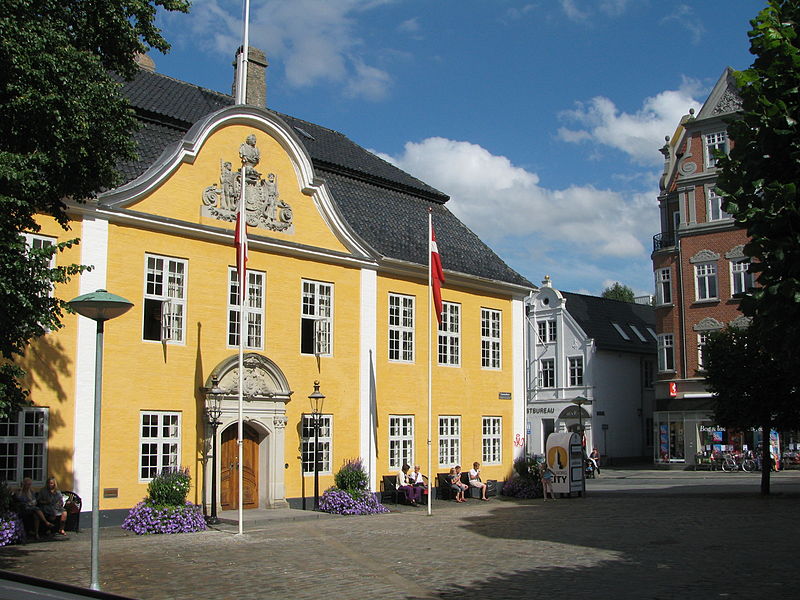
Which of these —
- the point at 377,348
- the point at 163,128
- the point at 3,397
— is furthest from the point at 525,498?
the point at 3,397

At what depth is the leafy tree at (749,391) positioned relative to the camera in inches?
1066

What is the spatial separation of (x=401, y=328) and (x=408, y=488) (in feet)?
15.4

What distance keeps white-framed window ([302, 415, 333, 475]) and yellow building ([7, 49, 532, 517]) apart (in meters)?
0.05

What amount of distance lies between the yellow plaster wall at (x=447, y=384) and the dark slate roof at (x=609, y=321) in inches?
912

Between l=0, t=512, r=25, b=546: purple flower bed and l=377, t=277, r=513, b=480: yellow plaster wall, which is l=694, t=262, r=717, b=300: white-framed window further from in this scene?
l=0, t=512, r=25, b=546: purple flower bed

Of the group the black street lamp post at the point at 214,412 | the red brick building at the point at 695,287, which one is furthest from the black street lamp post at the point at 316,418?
the red brick building at the point at 695,287

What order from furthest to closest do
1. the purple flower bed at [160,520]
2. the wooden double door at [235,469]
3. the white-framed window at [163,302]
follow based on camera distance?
the wooden double door at [235,469] < the white-framed window at [163,302] < the purple flower bed at [160,520]

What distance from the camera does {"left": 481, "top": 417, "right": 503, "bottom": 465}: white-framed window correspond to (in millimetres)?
27906

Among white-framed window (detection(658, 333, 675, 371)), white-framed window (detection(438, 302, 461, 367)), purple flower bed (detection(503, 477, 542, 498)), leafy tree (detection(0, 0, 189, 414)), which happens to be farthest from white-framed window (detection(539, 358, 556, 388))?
leafy tree (detection(0, 0, 189, 414))

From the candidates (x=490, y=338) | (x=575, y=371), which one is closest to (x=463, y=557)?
(x=490, y=338)

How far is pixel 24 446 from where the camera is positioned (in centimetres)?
1738

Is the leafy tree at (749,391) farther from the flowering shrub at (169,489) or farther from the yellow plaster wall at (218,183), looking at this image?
the flowering shrub at (169,489)

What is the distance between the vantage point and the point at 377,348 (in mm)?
24797

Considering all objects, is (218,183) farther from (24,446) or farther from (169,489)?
(24,446)
